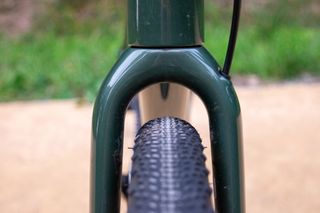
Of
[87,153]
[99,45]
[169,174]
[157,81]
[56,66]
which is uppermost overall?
[99,45]

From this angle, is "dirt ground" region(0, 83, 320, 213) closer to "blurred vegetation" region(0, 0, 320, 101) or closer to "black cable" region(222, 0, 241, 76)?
"blurred vegetation" region(0, 0, 320, 101)

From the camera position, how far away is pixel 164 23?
653 millimetres

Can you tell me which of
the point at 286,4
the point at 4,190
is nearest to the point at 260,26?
the point at 286,4

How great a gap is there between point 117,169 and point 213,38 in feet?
11.6

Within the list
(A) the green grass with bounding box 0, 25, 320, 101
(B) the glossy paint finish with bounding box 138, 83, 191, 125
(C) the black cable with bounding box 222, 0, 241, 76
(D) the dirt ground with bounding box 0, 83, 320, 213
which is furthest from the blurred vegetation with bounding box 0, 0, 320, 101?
(C) the black cable with bounding box 222, 0, 241, 76

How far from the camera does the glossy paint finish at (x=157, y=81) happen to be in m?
0.64

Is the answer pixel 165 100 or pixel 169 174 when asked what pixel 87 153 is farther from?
pixel 169 174

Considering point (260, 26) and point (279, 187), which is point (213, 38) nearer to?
point (260, 26)

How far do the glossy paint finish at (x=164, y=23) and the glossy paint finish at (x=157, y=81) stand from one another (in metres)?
0.01

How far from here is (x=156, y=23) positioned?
65 centimetres

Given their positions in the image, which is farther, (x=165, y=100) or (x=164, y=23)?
(x=165, y=100)

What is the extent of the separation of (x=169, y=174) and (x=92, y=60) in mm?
3092

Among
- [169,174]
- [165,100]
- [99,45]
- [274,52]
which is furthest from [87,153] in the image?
[99,45]

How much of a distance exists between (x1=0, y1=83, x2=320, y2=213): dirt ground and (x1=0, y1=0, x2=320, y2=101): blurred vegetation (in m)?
0.47
